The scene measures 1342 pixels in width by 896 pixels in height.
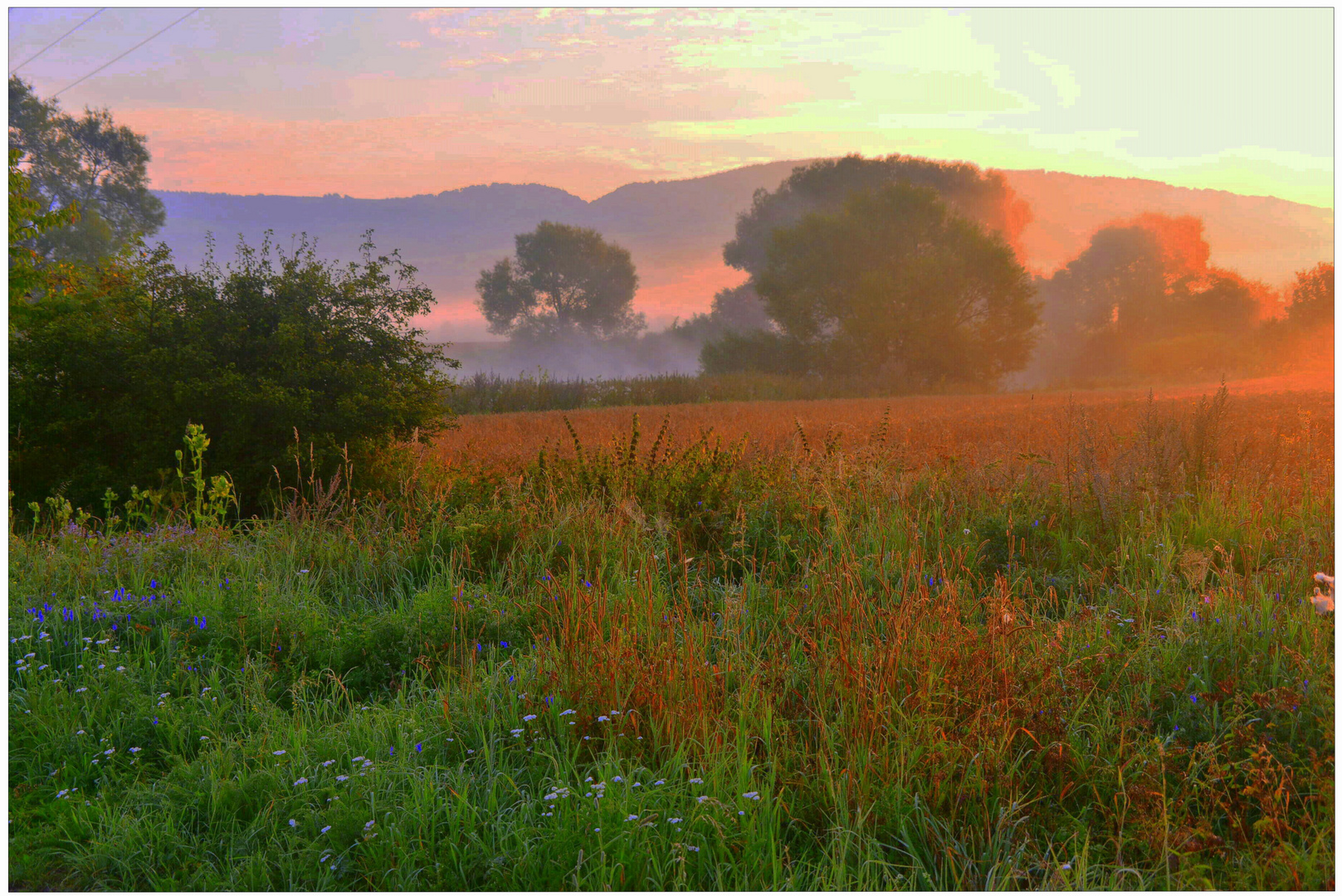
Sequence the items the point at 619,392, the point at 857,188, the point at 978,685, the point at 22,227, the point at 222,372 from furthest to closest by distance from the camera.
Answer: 1. the point at 857,188
2. the point at 619,392
3. the point at 22,227
4. the point at 222,372
5. the point at 978,685

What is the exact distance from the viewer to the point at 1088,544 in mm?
5090

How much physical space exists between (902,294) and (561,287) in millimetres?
23063

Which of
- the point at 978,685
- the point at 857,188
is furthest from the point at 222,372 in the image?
the point at 857,188

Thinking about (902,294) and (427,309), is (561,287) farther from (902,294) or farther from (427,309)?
(427,309)

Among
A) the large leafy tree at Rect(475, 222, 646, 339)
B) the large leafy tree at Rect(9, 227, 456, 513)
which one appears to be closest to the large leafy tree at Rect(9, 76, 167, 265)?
the large leafy tree at Rect(475, 222, 646, 339)

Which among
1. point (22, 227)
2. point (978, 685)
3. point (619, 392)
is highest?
point (22, 227)

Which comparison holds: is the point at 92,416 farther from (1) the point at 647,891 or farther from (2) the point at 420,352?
(1) the point at 647,891

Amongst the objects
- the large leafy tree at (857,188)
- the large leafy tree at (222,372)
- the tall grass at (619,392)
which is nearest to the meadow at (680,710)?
the large leafy tree at (222,372)

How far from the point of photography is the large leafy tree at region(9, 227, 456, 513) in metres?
8.55

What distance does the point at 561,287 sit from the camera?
5419 cm

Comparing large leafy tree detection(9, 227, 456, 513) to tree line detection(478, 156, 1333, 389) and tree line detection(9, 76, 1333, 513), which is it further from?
tree line detection(478, 156, 1333, 389)

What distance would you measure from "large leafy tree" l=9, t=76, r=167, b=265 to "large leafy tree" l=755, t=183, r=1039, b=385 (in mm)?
29353

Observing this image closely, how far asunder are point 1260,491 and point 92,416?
10.8 m

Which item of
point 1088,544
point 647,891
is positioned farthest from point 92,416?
point 1088,544
